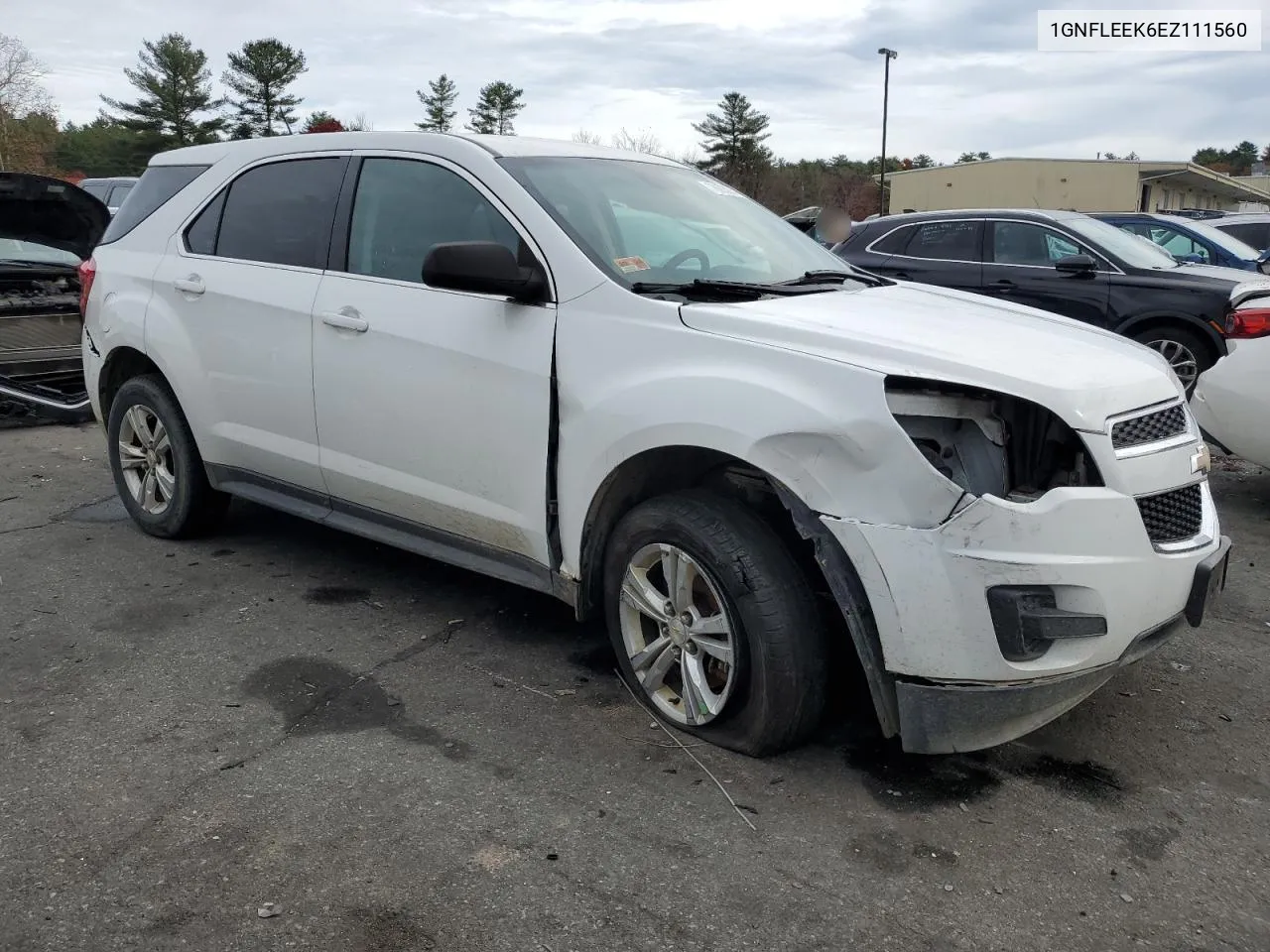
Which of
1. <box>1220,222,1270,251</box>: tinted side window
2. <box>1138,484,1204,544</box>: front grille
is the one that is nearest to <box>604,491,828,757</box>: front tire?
<box>1138,484,1204,544</box>: front grille

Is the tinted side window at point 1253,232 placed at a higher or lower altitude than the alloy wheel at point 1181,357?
higher

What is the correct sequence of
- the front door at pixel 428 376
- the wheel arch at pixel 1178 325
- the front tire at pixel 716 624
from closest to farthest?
the front tire at pixel 716 624 → the front door at pixel 428 376 → the wheel arch at pixel 1178 325

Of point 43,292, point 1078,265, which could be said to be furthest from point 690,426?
point 43,292

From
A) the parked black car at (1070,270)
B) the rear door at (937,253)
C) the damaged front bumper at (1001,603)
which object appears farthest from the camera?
the rear door at (937,253)

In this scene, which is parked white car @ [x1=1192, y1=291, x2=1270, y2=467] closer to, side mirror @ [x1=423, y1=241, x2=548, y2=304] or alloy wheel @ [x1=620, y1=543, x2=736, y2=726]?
alloy wheel @ [x1=620, y1=543, x2=736, y2=726]

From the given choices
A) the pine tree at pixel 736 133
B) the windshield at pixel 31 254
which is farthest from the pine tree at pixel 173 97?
the windshield at pixel 31 254

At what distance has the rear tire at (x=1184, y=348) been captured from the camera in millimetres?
8484

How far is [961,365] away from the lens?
2.90 metres

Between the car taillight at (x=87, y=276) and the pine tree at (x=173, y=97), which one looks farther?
the pine tree at (x=173, y=97)

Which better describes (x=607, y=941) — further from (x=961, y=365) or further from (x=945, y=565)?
(x=961, y=365)

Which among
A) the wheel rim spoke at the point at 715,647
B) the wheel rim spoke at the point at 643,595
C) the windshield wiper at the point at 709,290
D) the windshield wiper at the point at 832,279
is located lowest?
the wheel rim spoke at the point at 715,647

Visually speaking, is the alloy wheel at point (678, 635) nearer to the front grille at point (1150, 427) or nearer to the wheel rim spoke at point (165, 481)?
the front grille at point (1150, 427)

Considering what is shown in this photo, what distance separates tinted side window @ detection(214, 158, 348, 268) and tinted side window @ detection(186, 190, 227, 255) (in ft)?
0.13

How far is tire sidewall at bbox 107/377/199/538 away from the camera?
5059 millimetres
